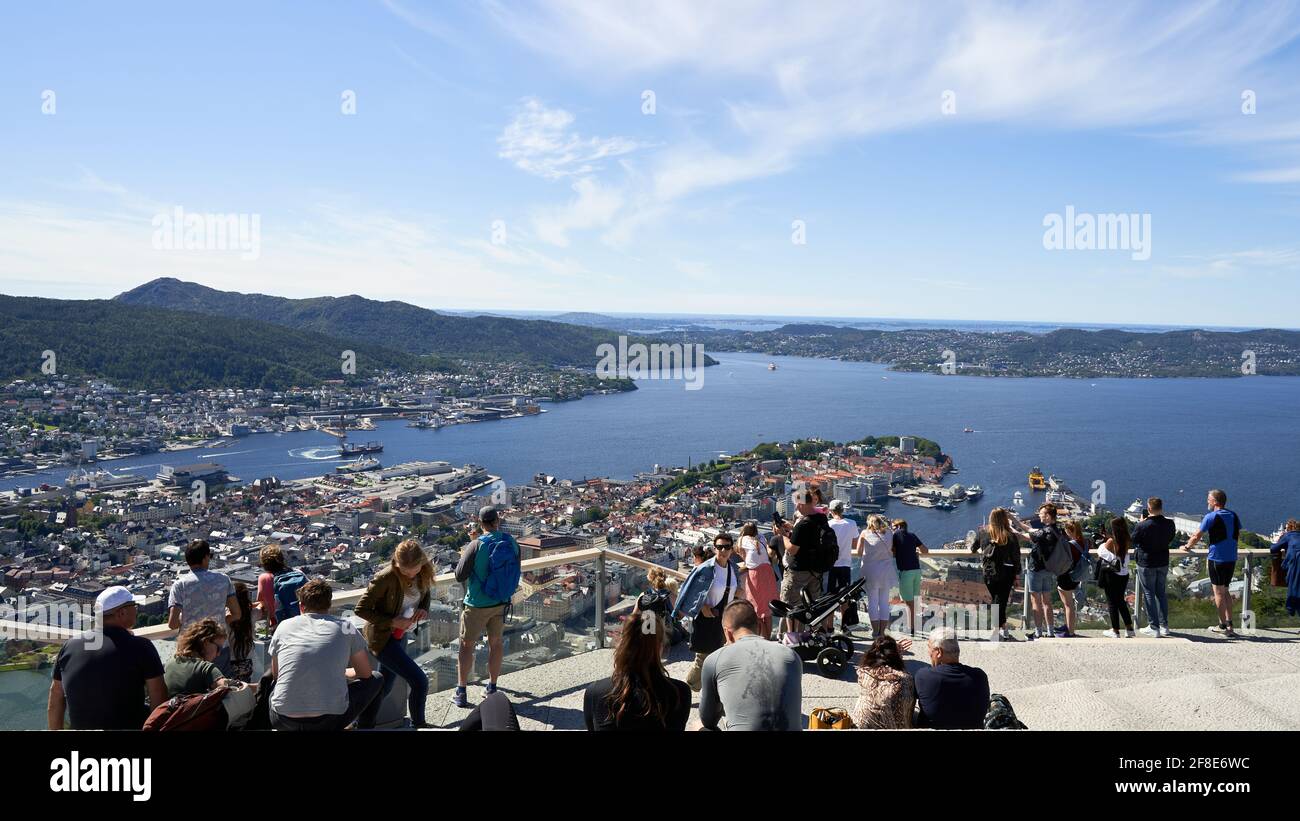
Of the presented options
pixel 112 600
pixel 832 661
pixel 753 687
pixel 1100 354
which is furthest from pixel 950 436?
pixel 1100 354

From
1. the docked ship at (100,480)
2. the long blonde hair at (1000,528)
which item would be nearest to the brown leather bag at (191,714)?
the long blonde hair at (1000,528)

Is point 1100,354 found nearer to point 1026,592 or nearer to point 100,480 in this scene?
point 1026,592

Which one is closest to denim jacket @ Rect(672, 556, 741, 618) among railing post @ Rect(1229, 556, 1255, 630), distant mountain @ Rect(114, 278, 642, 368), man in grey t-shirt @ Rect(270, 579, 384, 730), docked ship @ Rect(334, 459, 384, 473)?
man in grey t-shirt @ Rect(270, 579, 384, 730)

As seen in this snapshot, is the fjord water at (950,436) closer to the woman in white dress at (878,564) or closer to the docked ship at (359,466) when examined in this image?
the docked ship at (359,466)

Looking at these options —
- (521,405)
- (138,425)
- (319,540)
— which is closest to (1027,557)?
(319,540)
